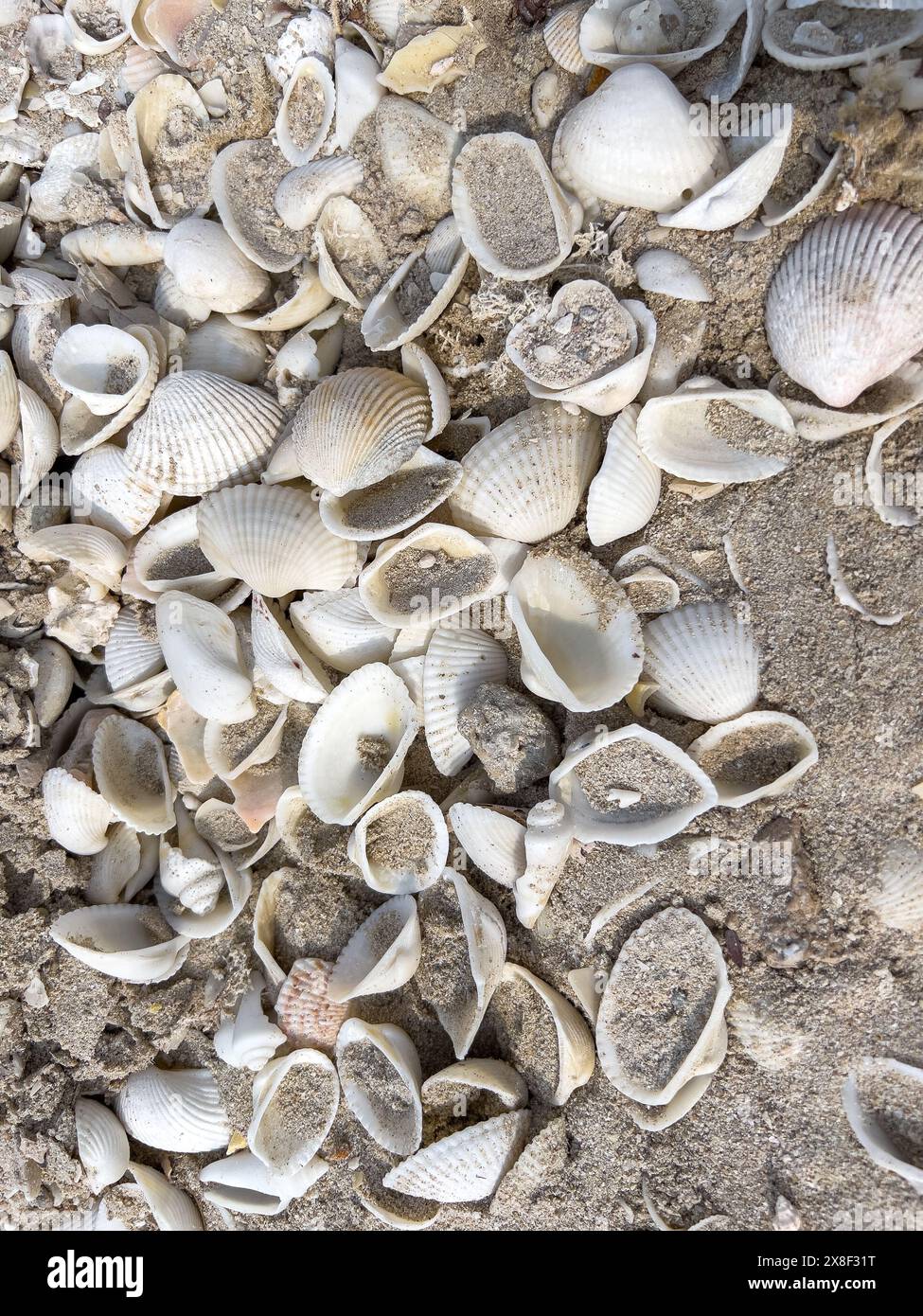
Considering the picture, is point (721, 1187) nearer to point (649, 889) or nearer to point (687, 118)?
point (649, 889)

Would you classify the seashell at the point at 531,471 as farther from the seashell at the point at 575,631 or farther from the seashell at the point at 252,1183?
the seashell at the point at 252,1183

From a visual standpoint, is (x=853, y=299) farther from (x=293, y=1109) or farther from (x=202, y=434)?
(x=293, y=1109)

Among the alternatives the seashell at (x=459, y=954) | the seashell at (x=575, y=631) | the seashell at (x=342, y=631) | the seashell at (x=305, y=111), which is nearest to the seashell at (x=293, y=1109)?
the seashell at (x=459, y=954)

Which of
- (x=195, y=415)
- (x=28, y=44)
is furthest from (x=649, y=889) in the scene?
(x=28, y=44)

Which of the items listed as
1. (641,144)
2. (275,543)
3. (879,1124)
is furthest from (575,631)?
(879,1124)

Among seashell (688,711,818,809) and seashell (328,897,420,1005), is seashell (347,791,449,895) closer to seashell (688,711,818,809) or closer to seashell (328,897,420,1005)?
seashell (328,897,420,1005)

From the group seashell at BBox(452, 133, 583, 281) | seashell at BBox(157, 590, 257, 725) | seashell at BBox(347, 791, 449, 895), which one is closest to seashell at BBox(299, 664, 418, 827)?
seashell at BBox(347, 791, 449, 895)
